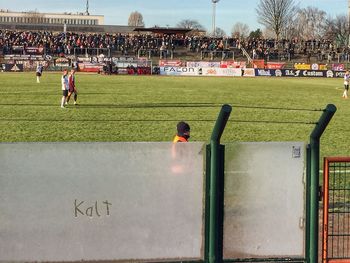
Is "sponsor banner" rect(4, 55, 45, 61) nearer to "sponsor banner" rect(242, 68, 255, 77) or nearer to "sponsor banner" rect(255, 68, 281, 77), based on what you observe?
"sponsor banner" rect(242, 68, 255, 77)

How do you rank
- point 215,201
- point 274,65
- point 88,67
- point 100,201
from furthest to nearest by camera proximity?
point 274,65
point 88,67
point 215,201
point 100,201

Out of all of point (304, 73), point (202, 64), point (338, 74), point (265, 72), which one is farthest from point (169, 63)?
point (338, 74)

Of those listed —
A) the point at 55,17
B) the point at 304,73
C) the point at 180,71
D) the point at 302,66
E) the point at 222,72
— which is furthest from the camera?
the point at 55,17

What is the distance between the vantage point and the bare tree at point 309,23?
455ft

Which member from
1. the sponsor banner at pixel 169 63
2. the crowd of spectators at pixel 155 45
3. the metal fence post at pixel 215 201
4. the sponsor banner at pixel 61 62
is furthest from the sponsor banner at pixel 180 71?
the metal fence post at pixel 215 201

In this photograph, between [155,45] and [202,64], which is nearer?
[202,64]

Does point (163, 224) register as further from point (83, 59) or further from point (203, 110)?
point (83, 59)

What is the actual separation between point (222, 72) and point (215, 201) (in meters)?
65.8

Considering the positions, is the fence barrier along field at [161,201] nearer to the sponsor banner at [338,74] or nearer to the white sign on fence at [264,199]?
the white sign on fence at [264,199]

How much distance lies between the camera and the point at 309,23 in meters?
143

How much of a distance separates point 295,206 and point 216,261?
88 centimetres

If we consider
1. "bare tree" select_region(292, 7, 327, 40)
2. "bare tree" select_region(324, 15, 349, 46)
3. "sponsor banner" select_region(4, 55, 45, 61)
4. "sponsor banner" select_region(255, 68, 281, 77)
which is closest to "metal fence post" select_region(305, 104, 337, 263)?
"sponsor banner" select_region(255, 68, 281, 77)

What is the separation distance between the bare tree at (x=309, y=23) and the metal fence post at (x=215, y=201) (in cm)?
13625

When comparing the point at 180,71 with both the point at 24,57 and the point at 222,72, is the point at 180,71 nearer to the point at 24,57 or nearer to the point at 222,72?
the point at 222,72
